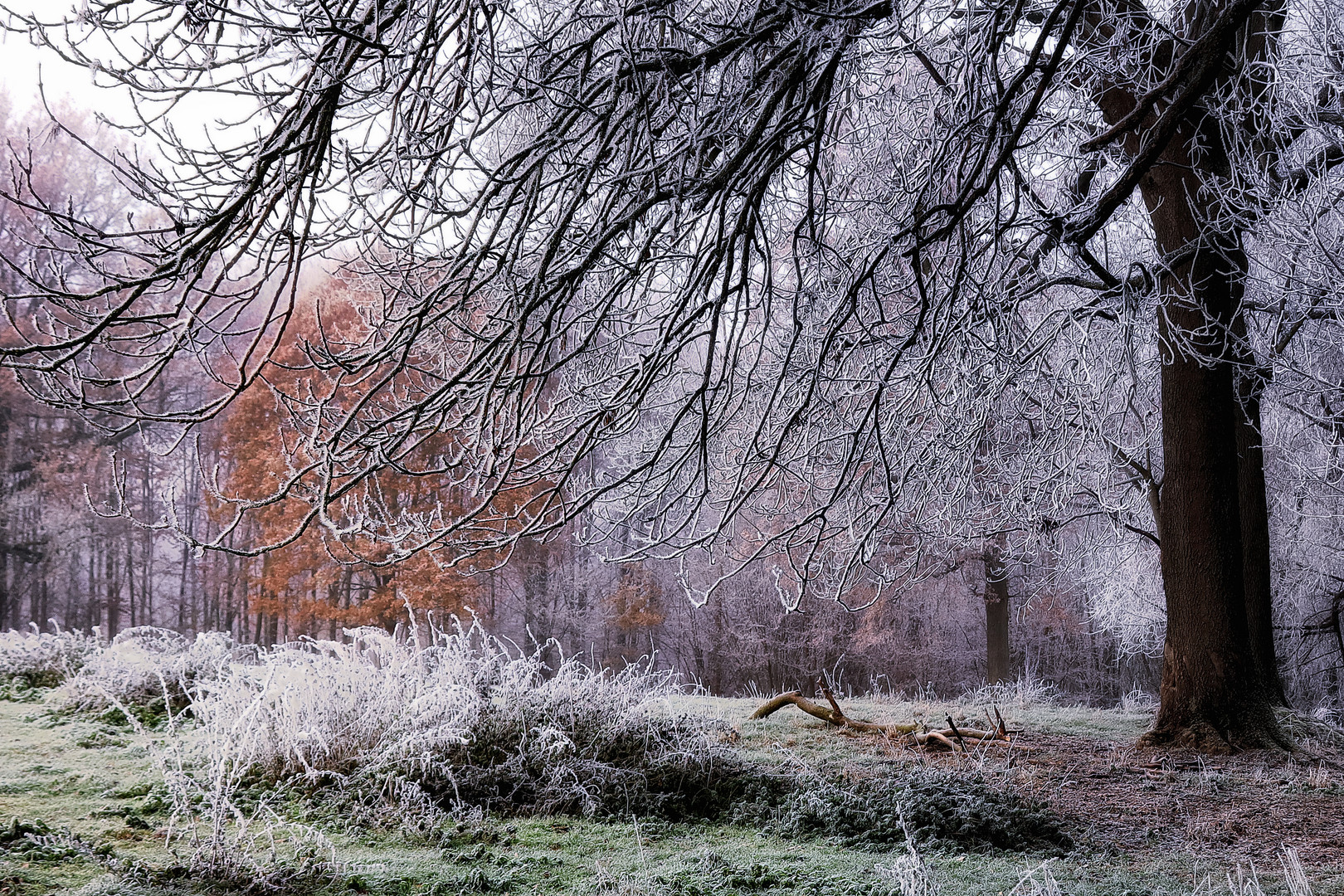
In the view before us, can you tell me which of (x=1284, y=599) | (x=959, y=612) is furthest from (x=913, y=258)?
(x=959, y=612)

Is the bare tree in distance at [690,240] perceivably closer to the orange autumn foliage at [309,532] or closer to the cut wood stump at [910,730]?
the cut wood stump at [910,730]

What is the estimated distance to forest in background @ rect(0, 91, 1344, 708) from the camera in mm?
10289

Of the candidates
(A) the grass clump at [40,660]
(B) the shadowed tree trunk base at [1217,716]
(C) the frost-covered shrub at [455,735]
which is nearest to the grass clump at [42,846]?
(C) the frost-covered shrub at [455,735]

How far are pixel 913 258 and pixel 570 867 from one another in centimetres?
260

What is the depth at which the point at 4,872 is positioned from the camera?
9.21 ft

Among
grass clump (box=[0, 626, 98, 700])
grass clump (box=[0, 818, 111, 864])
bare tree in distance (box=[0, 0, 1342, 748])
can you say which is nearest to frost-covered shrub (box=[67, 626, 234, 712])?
grass clump (box=[0, 626, 98, 700])

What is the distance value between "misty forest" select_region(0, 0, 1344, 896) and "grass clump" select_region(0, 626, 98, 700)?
55 mm

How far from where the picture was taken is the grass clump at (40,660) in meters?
7.31

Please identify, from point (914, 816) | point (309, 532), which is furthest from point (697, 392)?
point (309, 532)

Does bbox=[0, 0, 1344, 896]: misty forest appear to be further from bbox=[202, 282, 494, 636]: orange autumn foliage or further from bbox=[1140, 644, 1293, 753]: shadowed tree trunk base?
bbox=[202, 282, 494, 636]: orange autumn foliage

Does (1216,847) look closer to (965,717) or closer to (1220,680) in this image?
(1220,680)

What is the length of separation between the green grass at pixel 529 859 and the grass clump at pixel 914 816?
12cm

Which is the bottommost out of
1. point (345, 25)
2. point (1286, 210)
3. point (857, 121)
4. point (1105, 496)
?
point (1105, 496)

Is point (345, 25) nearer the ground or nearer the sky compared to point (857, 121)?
nearer the ground
